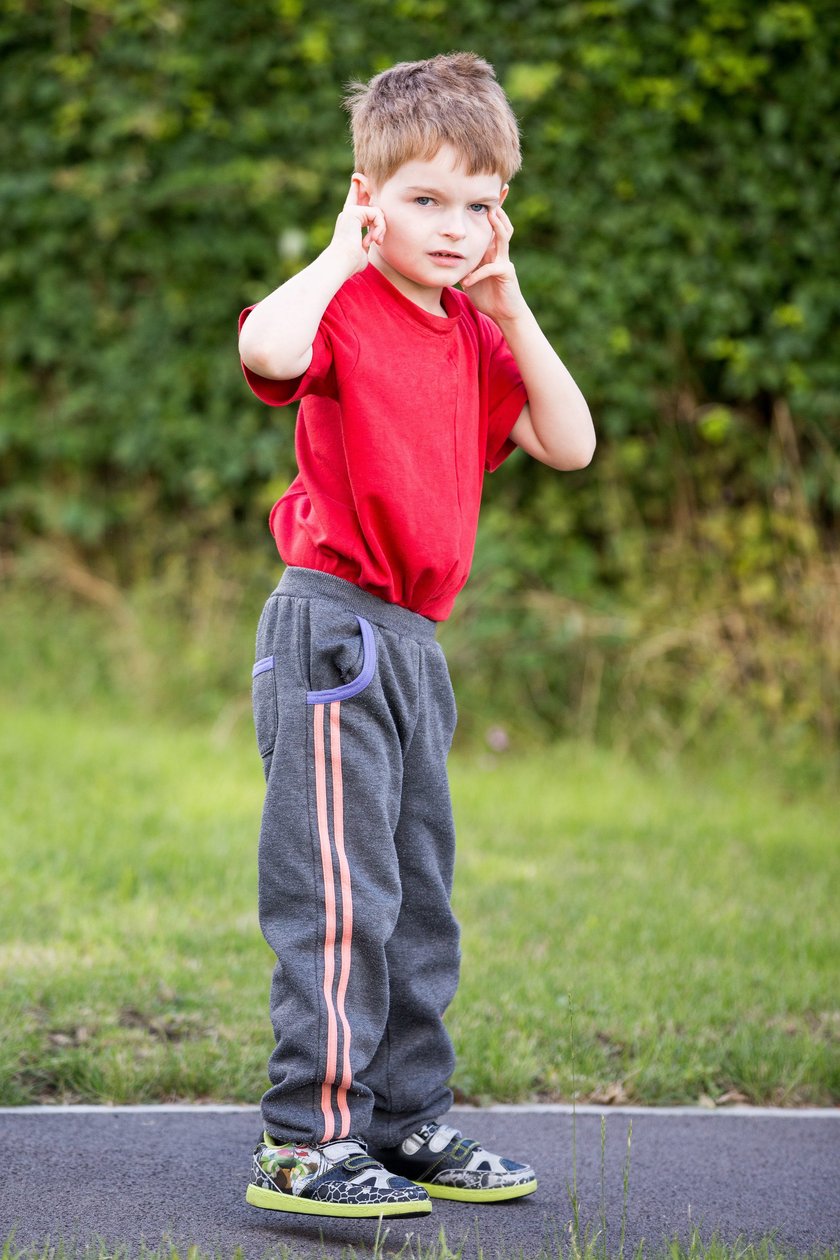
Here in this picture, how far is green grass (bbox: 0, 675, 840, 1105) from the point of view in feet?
10.4

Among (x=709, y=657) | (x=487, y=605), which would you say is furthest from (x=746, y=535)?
(x=487, y=605)

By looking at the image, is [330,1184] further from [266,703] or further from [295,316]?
[295,316]

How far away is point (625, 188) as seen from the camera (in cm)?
629

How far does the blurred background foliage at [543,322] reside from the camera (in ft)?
20.1

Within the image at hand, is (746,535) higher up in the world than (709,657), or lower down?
higher up

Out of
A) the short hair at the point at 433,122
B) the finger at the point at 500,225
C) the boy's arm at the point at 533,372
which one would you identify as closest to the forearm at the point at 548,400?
the boy's arm at the point at 533,372

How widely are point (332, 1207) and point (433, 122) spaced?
165 centimetres

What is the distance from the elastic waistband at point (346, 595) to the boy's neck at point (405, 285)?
Answer: 1.51ft

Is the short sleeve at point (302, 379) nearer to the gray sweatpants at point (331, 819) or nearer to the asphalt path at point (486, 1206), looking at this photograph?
the gray sweatpants at point (331, 819)

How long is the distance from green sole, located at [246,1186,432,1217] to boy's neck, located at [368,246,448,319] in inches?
54.6

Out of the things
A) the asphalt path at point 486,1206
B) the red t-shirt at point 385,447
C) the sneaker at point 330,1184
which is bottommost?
the asphalt path at point 486,1206

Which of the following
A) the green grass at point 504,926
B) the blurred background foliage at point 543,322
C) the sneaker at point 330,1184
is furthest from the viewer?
the blurred background foliage at point 543,322

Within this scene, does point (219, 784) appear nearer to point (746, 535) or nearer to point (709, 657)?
point (709, 657)

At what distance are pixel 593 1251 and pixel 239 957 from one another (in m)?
1.59
